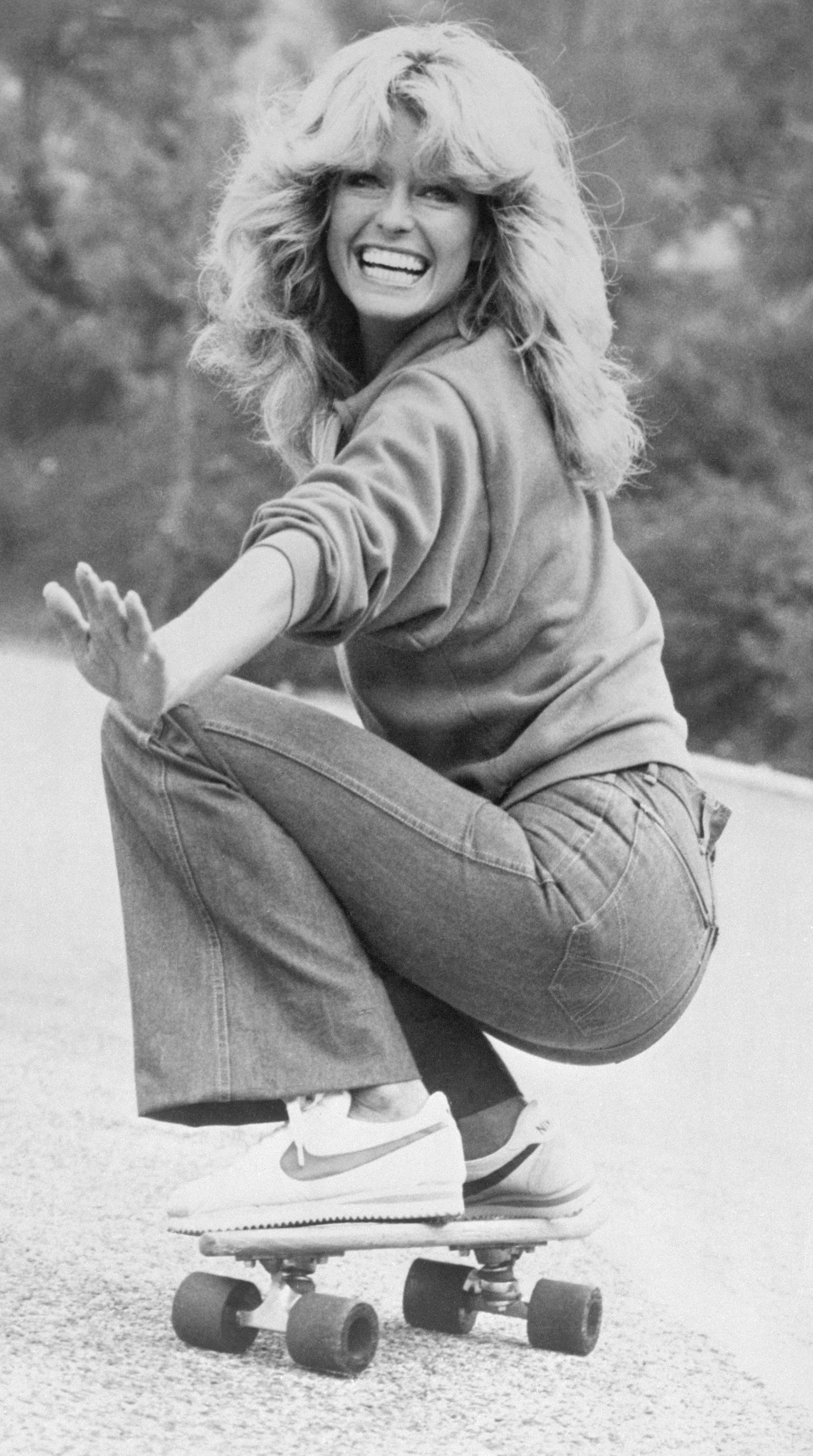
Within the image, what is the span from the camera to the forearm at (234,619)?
69.5 inches

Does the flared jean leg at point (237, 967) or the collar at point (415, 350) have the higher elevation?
the collar at point (415, 350)

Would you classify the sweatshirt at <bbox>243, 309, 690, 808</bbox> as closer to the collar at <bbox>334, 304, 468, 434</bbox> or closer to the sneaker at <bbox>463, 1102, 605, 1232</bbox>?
the collar at <bbox>334, 304, 468, 434</bbox>

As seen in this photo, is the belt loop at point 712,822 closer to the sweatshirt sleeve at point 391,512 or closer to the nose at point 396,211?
the sweatshirt sleeve at point 391,512

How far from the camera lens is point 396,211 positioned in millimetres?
2264

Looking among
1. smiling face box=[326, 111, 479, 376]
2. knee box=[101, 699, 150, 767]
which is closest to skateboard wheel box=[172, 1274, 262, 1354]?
knee box=[101, 699, 150, 767]

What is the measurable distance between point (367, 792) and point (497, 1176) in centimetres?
51

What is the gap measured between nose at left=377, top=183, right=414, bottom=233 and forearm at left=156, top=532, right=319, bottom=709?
0.57 metres

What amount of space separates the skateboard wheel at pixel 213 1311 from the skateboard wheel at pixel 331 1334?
63 millimetres

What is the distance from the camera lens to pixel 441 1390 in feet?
6.75

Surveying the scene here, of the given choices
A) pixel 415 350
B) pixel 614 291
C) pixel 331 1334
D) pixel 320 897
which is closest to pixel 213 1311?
pixel 331 1334

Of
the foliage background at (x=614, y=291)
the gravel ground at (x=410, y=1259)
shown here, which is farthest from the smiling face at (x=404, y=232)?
the foliage background at (x=614, y=291)

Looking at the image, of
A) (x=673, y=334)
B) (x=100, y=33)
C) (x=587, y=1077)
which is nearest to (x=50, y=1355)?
(x=587, y=1077)

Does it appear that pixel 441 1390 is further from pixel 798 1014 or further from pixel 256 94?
pixel 798 1014

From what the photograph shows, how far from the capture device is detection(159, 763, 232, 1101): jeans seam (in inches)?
80.6
